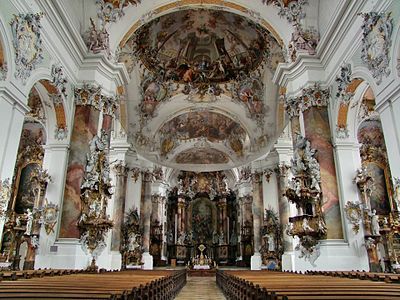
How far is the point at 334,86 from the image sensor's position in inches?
378

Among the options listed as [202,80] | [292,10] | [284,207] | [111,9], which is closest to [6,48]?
[111,9]

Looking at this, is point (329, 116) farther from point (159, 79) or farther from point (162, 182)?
point (162, 182)

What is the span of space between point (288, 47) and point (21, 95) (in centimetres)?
797

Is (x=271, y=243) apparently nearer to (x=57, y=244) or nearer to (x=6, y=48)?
(x=57, y=244)

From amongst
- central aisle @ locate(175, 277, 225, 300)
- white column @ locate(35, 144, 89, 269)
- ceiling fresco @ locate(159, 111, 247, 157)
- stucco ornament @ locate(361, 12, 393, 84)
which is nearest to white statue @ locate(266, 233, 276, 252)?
central aisle @ locate(175, 277, 225, 300)

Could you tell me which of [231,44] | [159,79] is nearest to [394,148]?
[231,44]

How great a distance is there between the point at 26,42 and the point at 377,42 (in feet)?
24.1

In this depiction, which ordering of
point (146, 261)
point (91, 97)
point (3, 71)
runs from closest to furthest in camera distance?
point (3, 71)
point (91, 97)
point (146, 261)

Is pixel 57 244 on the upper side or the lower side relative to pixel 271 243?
lower

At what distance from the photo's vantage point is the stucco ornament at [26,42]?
686 cm

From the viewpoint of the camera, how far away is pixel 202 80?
55.6 feet

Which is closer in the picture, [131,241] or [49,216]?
[49,216]

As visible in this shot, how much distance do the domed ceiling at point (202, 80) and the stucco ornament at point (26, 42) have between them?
19.7ft

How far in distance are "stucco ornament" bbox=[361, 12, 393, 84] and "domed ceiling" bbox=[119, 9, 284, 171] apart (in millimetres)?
5920
